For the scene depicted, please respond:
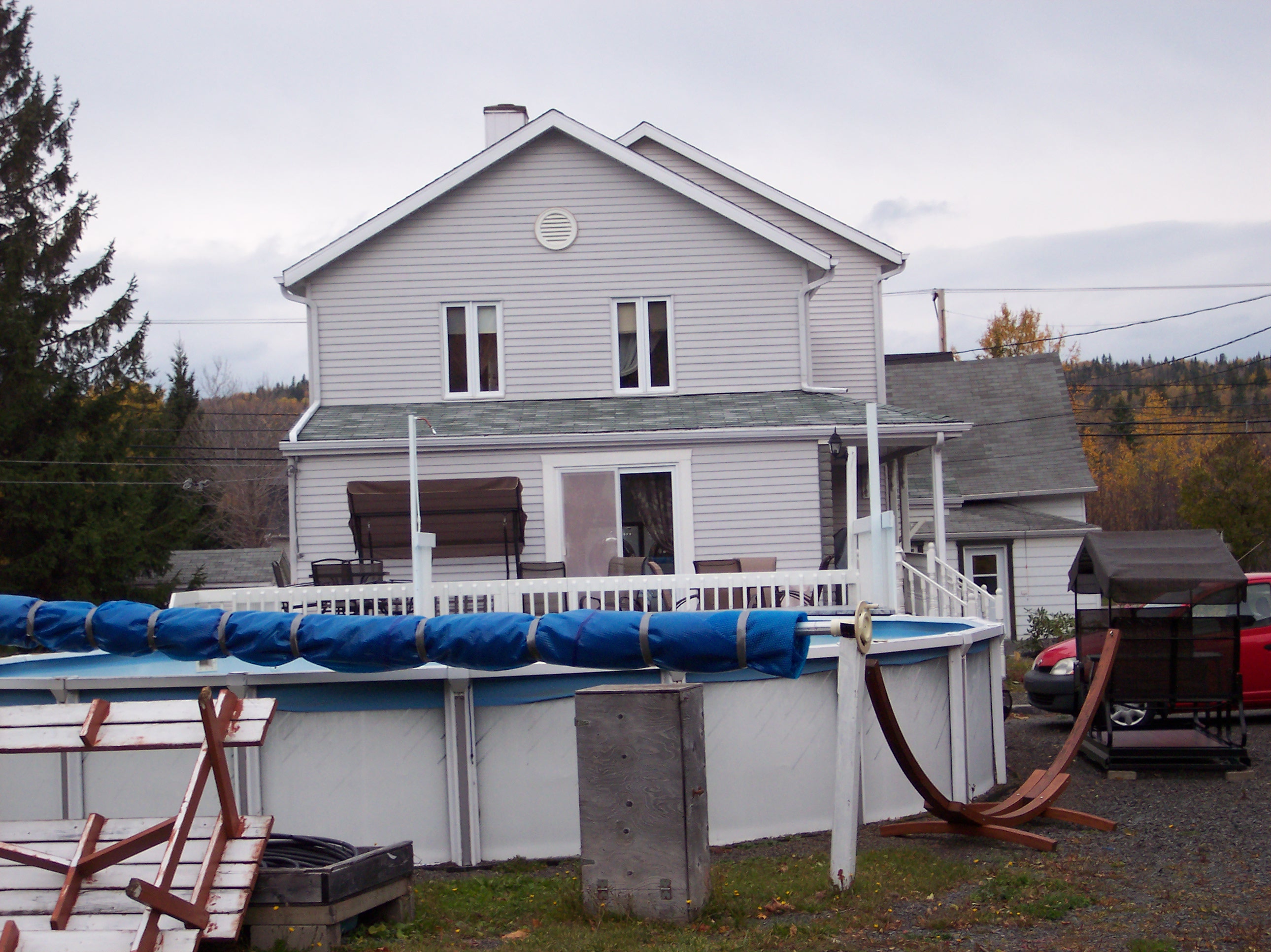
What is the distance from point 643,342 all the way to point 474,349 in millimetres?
2457

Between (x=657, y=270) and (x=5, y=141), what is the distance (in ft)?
73.4

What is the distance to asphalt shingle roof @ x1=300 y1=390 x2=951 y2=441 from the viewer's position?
15883 millimetres

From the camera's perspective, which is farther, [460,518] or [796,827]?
[460,518]

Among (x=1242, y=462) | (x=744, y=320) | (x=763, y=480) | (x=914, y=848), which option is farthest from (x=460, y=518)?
(x=1242, y=462)

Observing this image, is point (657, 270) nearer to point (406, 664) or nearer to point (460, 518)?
point (460, 518)

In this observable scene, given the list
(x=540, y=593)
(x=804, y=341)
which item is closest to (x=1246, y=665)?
(x=540, y=593)

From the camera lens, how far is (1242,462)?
93.0ft

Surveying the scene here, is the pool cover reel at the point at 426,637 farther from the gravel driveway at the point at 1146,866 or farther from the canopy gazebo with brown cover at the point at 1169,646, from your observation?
the canopy gazebo with brown cover at the point at 1169,646

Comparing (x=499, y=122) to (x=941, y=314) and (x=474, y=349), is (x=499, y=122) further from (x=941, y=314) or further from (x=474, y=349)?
(x=941, y=314)

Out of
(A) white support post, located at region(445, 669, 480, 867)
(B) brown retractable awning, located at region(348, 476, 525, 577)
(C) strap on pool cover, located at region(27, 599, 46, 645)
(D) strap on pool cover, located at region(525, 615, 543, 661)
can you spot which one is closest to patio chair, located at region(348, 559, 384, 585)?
(B) brown retractable awning, located at region(348, 476, 525, 577)

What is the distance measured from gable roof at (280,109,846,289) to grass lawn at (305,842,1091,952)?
1164 cm

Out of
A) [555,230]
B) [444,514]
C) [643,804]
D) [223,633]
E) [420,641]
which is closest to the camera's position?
[643,804]

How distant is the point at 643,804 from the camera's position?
6.03m

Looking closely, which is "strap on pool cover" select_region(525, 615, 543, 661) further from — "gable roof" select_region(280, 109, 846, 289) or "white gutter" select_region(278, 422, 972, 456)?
"gable roof" select_region(280, 109, 846, 289)
